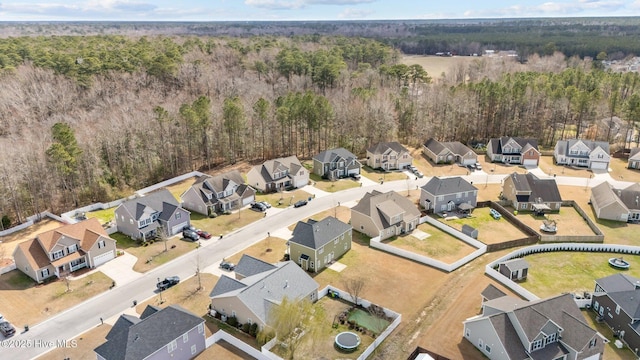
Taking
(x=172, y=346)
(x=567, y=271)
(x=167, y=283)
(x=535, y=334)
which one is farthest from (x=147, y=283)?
(x=567, y=271)

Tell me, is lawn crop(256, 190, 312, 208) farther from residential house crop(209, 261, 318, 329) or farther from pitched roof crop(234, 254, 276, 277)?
residential house crop(209, 261, 318, 329)

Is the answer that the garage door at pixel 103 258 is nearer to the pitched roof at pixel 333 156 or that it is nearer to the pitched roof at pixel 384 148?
the pitched roof at pixel 333 156

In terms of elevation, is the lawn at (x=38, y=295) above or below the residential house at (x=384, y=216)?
below

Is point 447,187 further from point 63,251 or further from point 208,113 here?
point 63,251

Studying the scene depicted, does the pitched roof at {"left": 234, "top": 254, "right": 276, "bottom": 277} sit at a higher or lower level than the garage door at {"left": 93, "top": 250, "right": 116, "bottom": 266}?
higher

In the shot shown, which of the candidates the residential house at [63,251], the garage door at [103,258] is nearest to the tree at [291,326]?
the garage door at [103,258]

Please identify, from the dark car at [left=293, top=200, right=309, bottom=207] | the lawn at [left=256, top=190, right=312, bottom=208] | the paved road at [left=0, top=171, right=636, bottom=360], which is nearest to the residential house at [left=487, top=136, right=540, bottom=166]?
the paved road at [left=0, top=171, right=636, bottom=360]
